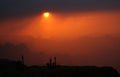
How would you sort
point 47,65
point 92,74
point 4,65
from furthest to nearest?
point 4,65 < point 47,65 < point 92,74

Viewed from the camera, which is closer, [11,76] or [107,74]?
[11,76]

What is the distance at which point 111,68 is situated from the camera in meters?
55.9

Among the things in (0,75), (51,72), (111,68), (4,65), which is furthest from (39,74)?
(4,65)

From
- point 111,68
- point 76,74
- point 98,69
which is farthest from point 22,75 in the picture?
point 111,68

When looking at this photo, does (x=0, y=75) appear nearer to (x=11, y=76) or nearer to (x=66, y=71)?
(x=11, y=76)

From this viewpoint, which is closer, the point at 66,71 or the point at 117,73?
the point at 66,71

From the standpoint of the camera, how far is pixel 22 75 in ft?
155

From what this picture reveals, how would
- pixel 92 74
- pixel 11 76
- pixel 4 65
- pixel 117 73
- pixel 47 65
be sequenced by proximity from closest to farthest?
pixel 11 76 < pixel 92 74 < pixel 117 73 < pixel 47 65 < pixel 4 65

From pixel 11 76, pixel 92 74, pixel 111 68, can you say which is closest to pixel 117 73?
pixel 111 68

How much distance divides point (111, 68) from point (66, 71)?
966 cm

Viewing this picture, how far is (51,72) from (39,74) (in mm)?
2167

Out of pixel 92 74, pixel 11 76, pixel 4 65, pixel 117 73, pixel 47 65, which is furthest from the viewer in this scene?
pixel 4 65

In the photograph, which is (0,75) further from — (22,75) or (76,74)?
(76,74)

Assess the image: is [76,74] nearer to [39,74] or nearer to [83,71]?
[83,71]
